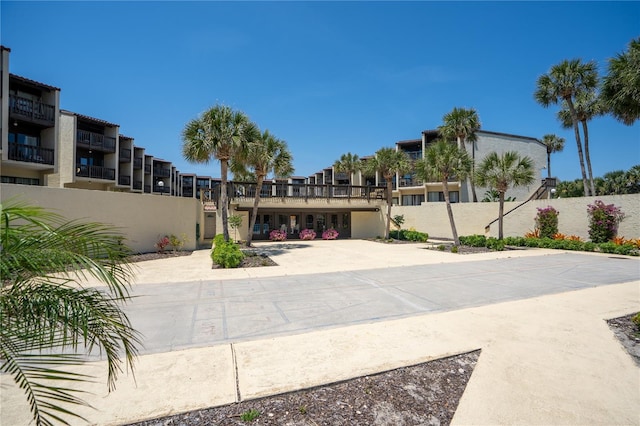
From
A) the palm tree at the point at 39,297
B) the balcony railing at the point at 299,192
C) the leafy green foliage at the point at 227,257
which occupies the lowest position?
the leafy green foliage at the point at 227,257

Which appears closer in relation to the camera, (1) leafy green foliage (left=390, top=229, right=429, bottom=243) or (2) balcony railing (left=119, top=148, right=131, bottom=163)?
(1) leafy green foliage (left=390, top=229, right=429, bottom=243)

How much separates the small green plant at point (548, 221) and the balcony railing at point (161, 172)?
46.7 m

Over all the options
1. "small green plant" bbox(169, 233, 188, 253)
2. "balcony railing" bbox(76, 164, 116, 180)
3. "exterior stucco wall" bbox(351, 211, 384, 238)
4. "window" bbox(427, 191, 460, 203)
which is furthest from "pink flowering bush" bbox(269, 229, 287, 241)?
"window" bbox(427, 191, 460, 203)

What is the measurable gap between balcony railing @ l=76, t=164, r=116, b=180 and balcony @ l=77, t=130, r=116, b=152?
1714mm

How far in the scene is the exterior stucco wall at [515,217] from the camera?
56.2 feet

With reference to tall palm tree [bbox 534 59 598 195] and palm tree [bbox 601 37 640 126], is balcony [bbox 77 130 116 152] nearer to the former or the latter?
palm tree [bbox 601 37 640 126]

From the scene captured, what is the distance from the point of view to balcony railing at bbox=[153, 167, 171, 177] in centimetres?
4537

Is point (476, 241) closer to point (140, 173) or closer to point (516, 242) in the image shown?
point (516, 242)

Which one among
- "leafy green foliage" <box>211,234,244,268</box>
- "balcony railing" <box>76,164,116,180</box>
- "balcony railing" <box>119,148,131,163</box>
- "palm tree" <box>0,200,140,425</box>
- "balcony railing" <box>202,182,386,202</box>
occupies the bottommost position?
"leafy green foliage" <box>211,234,244,268</box>

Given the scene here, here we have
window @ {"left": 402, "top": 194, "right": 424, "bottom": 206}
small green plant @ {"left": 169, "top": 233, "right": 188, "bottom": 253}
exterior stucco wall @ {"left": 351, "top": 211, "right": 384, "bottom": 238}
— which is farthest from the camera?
window @ {"left": 402, "top": 194, "right": 424, "bottom": 206}

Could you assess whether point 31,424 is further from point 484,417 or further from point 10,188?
point 10,188

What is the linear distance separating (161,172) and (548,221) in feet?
156

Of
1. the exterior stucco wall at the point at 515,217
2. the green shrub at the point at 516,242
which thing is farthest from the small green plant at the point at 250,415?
the exterior stucco wall at the point at 515,217

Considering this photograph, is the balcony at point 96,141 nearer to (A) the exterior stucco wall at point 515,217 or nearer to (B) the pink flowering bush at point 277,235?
(B) the pink flowering bush at point 277,235
